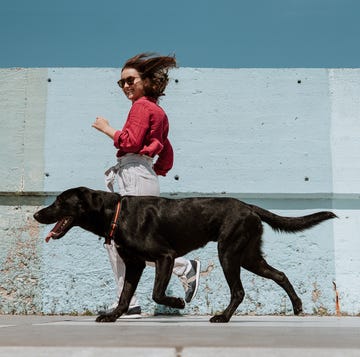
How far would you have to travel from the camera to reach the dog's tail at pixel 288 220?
4035 mm

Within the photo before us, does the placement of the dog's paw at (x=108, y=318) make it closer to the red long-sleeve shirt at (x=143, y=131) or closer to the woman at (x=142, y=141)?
the woman at (x=142, y=141)

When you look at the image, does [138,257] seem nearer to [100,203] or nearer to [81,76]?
[100,203]

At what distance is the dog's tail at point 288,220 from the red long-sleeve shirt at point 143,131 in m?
0.86

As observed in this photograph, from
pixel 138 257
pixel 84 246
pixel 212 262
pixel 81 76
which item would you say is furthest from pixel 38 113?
pixel 138 257

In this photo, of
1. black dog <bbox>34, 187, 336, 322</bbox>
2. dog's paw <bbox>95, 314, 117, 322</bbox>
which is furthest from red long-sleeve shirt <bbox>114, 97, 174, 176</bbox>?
dog's paw <bbox>95, 314, 117, 322</bbox>

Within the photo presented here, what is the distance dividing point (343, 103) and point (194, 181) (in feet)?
5.06

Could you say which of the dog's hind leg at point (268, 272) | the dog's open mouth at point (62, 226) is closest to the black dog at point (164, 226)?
the dog's open mouth at point (62, 226)

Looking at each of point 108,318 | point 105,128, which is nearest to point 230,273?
point 108,318

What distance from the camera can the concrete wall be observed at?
19.0 ft

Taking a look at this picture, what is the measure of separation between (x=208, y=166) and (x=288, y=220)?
1964 mm

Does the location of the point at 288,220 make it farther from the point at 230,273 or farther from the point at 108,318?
the point at 108,318

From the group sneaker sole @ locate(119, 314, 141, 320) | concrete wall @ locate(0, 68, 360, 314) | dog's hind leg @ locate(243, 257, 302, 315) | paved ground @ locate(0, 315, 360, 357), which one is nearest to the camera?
paved ground @ locate(0, 315, 360, 357)

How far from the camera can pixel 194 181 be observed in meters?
5.94

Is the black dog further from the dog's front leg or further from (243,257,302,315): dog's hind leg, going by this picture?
(243,257,302,315): dog's hind leg
